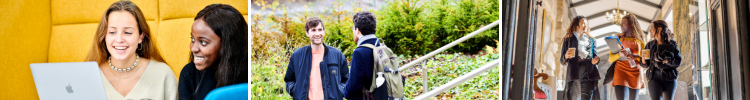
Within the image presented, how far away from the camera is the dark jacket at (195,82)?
2.63 metres

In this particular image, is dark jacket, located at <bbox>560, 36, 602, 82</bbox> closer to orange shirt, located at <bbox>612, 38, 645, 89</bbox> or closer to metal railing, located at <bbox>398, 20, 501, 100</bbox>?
orange shirt, located at <bbox>612, 38, 645, 89</bbox>

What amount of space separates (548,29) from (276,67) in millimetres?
1550

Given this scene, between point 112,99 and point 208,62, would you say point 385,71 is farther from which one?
point 112,99

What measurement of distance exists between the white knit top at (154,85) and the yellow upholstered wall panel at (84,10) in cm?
29

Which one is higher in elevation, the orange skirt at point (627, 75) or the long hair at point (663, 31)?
the long hair at point (663, 31)

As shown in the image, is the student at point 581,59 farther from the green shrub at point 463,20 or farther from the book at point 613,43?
the green shrub at point 463,20

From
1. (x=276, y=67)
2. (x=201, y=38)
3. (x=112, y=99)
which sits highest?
(x=201, y=38)

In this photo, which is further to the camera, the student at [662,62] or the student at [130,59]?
the student at [130,59]

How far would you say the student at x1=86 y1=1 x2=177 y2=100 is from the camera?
263 cm

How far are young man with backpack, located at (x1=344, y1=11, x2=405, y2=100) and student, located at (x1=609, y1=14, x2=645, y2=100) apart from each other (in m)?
1.14

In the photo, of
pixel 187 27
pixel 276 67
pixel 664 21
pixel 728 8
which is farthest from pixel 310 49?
pixel 728 8

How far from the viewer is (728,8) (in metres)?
2.30

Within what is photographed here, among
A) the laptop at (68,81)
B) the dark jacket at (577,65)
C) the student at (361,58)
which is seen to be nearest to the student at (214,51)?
the laptop at (68,81)

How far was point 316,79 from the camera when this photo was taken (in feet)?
8.82
